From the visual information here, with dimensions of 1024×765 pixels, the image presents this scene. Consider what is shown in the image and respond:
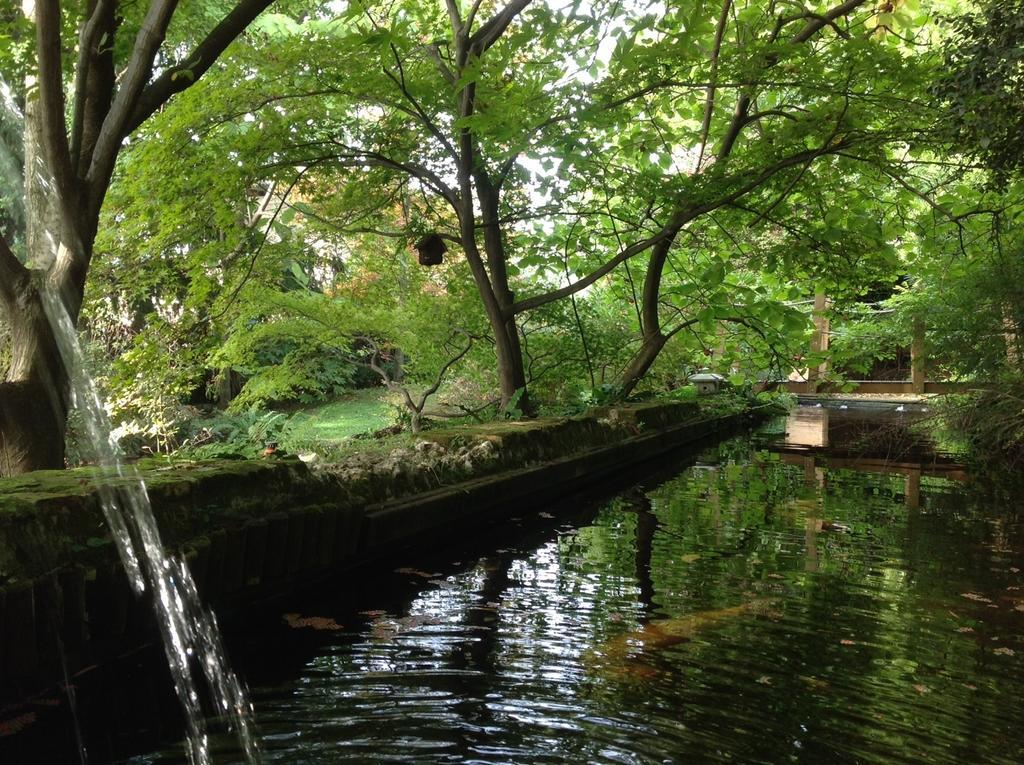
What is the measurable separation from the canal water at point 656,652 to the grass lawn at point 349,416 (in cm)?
986

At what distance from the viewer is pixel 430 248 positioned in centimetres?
1012

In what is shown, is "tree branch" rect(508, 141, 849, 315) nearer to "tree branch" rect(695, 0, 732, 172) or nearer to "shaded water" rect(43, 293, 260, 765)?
"tree branch" rect(695, 0, 732, 172)

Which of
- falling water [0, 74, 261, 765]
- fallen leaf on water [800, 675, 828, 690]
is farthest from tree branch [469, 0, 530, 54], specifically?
fallen leaf on water [800, 675, 828, 690]

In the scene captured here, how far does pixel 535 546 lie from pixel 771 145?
5.68m

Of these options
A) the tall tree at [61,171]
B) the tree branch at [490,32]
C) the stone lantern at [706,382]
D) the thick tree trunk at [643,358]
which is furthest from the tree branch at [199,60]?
the stone lantern at [706,382]

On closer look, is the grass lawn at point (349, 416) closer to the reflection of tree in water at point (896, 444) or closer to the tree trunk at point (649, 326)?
the tree trunk at point (649, 326)

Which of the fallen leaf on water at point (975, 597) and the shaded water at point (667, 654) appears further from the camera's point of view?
the fallen leaf on water at point (975, 597)

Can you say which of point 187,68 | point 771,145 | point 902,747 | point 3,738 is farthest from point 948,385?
point 3,738

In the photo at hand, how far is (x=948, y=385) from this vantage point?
1369cm

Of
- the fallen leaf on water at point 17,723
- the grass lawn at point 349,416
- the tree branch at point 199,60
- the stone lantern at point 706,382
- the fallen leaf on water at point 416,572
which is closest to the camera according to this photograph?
the fallen leaf on water at point 17,723

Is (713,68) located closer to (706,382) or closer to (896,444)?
(896,444)

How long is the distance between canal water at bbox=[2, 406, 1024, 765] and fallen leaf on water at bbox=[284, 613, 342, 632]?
0.07 feet

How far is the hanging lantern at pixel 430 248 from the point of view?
32.9 ft

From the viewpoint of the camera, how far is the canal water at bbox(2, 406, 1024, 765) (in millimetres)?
3234
